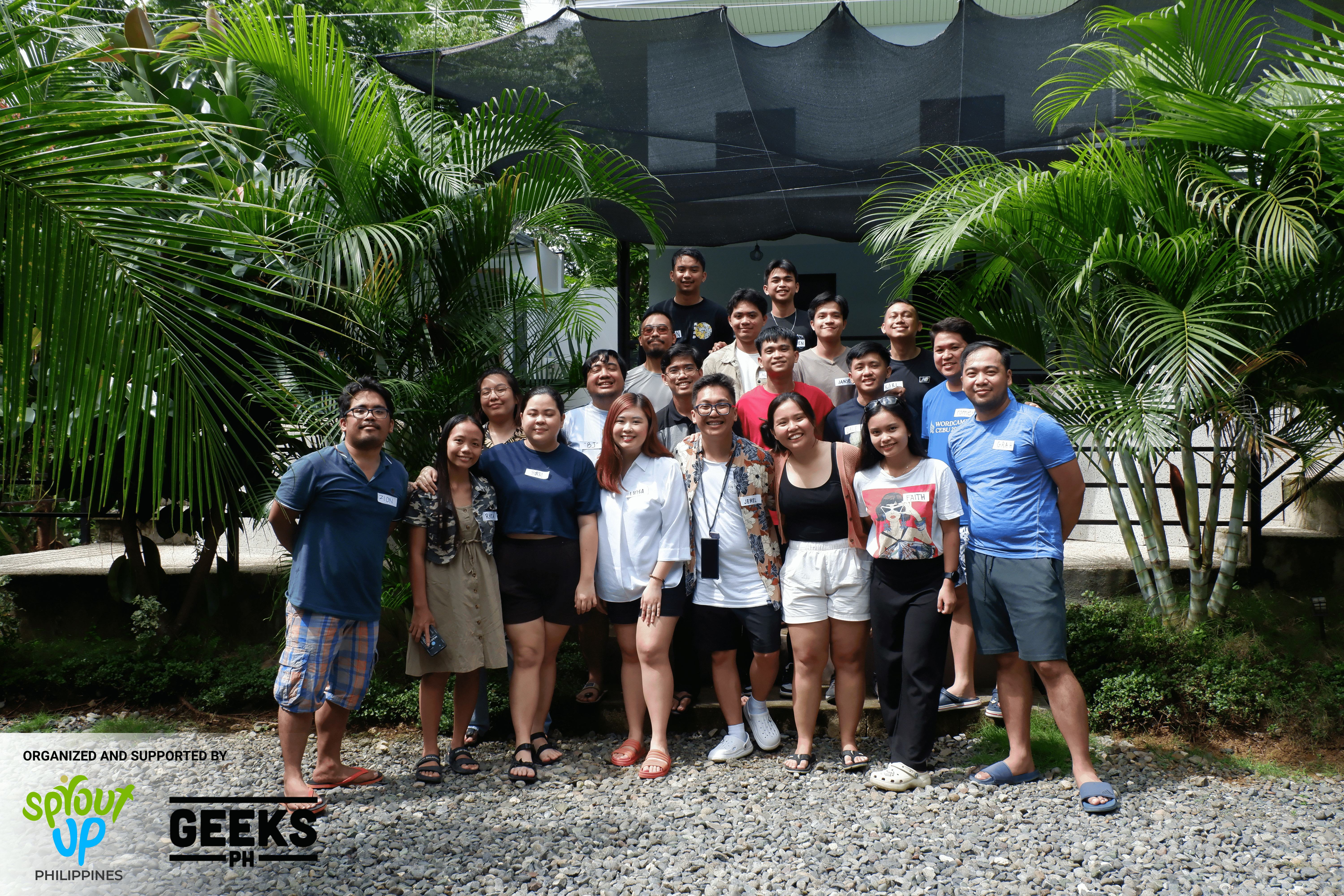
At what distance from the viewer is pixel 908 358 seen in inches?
208

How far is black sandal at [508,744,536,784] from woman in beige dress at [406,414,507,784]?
9.2 inches

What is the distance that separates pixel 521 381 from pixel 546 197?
1072 millimetres

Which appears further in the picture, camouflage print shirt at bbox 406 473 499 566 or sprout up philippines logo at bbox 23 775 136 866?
camouflage print shirt at bbox 406 473 499 566

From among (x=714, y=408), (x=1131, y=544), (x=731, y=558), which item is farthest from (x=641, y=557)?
(x=1131, y=544)

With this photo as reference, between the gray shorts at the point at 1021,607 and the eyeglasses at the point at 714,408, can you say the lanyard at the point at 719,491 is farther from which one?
the gray shorts at the point at 1021,607

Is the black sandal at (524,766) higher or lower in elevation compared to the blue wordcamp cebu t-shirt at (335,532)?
lower

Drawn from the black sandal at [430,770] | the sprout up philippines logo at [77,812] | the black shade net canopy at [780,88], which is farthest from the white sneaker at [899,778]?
the black shade net canopy at [780,88]

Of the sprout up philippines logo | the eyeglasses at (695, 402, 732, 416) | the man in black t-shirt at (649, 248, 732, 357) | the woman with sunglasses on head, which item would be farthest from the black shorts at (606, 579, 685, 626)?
the sprout up philippines logo

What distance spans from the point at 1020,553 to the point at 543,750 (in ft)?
8.19

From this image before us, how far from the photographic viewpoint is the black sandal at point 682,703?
4.99m

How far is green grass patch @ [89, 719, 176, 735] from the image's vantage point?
546 cm

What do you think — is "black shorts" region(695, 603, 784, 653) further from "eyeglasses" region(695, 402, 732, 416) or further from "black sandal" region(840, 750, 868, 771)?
"eyeglasses" region(695, 402, 732, 416)

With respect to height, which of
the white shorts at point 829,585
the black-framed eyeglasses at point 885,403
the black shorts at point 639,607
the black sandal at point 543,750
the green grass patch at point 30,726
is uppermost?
the black-framed eyeglasses at point 885,403

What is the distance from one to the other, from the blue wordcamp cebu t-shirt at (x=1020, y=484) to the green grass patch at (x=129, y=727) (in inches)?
191
